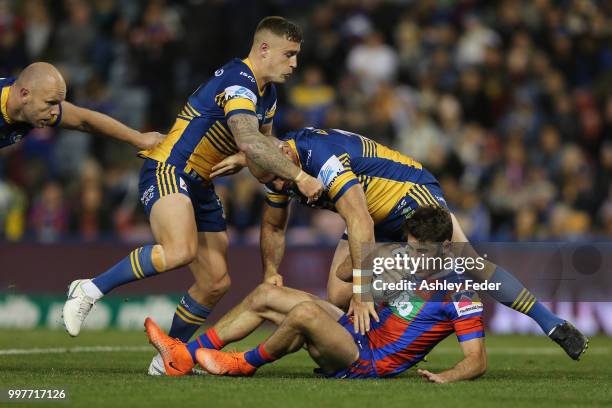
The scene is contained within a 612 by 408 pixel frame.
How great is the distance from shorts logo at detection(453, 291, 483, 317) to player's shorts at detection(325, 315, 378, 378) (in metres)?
0.78

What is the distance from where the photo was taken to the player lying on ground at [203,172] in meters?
9.55

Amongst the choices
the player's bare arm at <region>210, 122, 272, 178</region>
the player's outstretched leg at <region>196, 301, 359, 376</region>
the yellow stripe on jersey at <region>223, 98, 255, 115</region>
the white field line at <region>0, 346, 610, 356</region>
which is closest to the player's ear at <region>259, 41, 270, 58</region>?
the yellow stripe on jersey at <region>223, 98, 255, 115</region>

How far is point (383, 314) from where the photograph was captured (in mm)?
9188

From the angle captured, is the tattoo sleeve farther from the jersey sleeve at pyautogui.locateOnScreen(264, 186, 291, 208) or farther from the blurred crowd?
the blurred crowd

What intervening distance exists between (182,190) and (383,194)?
5.69 ft

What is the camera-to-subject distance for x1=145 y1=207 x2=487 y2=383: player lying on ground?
29.3 ft

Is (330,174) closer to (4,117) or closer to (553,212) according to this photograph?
(4,117)

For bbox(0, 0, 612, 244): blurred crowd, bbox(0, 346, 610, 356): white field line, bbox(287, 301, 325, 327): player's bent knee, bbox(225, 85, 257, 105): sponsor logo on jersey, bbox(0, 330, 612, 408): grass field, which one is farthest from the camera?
bbox(0, 0, 612, 244): blurred crowd

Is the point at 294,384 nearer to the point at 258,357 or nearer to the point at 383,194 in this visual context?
the point at 258,357

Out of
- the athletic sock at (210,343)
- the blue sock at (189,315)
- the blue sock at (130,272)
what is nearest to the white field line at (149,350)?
the blue sock at (189,315)

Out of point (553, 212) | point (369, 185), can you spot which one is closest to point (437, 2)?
point (553, 212)

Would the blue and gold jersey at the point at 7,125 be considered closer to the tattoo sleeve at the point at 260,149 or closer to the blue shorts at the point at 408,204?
the tattoo sleeve at the point at 260,149

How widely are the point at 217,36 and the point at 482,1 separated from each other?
5.05 m

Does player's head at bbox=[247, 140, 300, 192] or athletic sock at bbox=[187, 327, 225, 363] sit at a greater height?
player's head at bbox=[247, 140, 300, 192]
